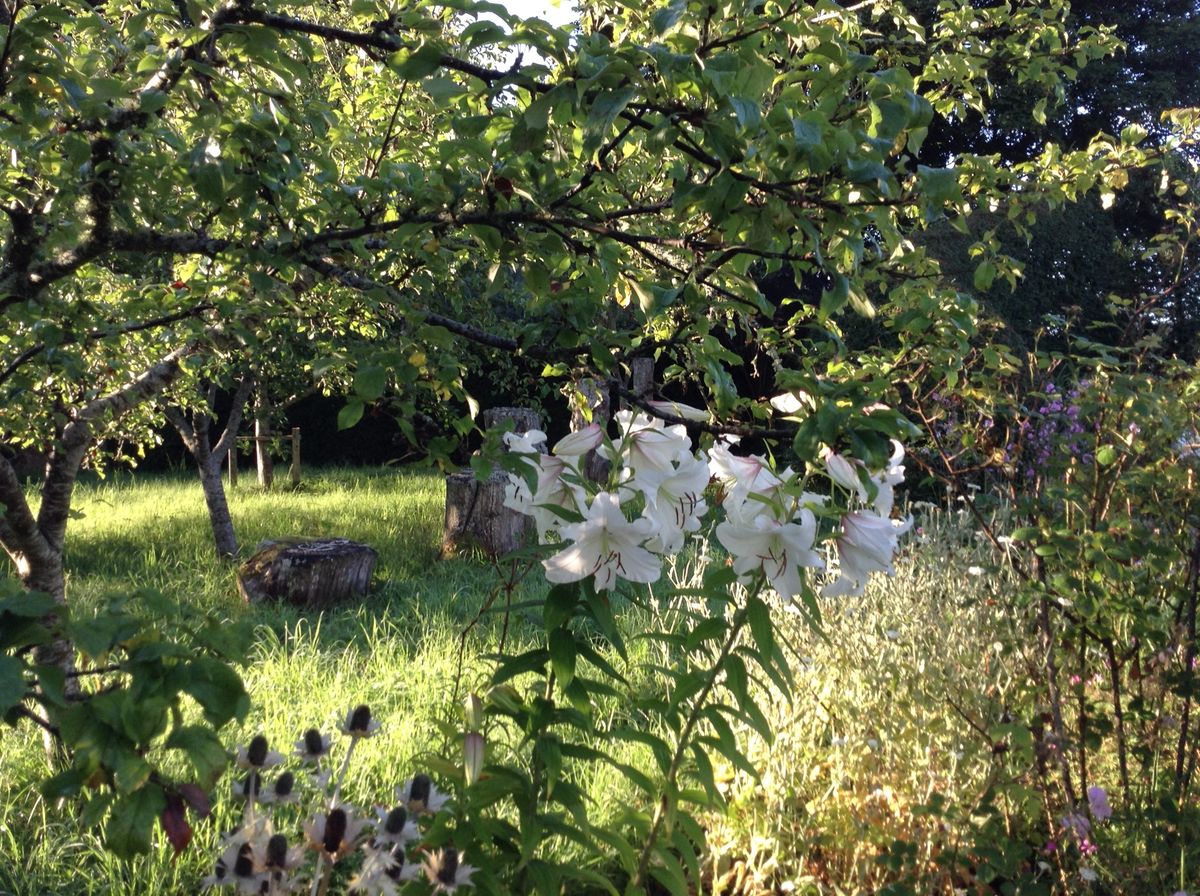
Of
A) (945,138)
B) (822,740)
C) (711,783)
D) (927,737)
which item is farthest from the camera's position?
(945,138)

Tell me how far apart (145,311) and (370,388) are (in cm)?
147

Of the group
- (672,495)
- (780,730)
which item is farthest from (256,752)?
(780,730)

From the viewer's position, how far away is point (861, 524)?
53.9 inches

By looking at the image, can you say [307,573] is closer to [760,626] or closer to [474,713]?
[474,713]

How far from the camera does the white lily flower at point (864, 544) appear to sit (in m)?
1.35

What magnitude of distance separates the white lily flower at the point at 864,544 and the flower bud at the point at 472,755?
65 centimetres

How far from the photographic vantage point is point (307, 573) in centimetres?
534

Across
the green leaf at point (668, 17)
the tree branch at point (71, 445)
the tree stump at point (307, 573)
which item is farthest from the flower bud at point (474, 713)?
the tree stump at point (307, 573)

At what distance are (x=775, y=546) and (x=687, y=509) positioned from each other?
174mm

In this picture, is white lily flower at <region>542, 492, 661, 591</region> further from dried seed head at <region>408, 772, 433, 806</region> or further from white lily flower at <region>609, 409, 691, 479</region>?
dried seed head at <region>408, 772, 433, 806</region>

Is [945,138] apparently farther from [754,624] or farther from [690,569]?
[754,624]

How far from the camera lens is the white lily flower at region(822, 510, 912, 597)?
135 centimetres

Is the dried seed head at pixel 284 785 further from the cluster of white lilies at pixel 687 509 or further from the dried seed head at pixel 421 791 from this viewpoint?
the cluster of white lilies at pixel 687 509

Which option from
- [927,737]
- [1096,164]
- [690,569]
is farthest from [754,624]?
[690,569]
